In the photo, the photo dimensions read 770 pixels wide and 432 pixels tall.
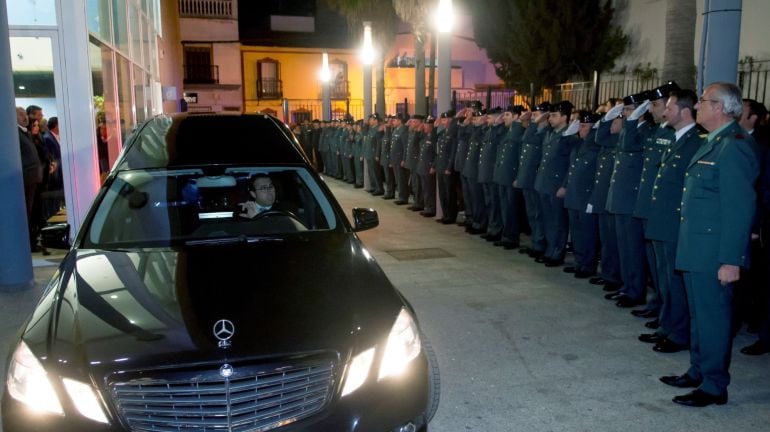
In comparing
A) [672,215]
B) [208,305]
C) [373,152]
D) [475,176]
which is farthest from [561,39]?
[208,305]

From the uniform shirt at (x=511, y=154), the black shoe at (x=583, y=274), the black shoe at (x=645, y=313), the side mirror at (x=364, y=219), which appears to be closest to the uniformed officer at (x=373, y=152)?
the uniform shirt at (x=511, y=154)

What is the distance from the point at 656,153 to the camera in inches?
235

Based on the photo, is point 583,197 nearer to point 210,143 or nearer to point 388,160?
point 210,143

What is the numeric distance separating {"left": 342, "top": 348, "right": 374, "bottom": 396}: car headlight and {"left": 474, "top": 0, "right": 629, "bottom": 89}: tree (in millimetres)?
20950

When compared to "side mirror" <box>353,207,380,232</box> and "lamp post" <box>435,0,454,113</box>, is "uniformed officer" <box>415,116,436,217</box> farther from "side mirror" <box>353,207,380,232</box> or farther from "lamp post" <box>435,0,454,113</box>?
"side mirror" <box>353,207,380,232</box>

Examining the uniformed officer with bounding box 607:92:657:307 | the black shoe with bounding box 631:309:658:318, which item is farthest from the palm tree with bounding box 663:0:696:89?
the black shoe with bounding box 631:309:658:318

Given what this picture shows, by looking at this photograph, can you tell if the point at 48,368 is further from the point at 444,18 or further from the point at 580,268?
the point at 444,18

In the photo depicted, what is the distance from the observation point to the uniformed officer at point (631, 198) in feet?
21.6

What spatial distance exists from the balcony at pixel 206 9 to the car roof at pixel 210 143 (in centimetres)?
3828

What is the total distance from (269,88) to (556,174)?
37.1 meters

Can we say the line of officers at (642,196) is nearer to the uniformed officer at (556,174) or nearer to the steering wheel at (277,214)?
Answer: the uniformed officer at (556,174)

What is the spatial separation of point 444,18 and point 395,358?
31.6ft

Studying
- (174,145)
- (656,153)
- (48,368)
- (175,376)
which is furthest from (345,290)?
→ (656,153)

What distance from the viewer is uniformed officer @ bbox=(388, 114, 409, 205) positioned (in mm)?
14500
